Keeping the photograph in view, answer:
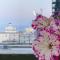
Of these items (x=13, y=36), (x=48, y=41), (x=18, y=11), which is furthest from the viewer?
(x=18, y=11)

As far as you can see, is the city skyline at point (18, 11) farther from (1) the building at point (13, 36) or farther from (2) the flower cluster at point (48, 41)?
(2) the flower cluster at point (48, 41)

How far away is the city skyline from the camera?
1669 millimetres

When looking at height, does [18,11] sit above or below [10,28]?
above

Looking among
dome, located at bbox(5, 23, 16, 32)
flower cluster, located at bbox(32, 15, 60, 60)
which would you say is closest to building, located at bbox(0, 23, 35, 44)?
dome, located at bbox(5, 23, 16, 32)

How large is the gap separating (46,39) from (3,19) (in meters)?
1.15

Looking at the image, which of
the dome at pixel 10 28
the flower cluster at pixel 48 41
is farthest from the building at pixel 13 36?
the flower cluster at pixel 48 41

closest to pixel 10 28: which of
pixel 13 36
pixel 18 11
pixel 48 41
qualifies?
pixel 13 36

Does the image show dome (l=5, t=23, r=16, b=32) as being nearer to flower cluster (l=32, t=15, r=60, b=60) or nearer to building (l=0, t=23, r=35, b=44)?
building (l=0, t=23, r=35, b=44)

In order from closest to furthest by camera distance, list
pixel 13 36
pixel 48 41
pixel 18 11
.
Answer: pixel 48 41 → pixel 13 36 → pixel 18 11

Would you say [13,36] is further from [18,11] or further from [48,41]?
[48,41]

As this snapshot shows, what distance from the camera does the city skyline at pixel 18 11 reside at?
1669 millimetres

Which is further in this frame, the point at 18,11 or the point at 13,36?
the point at 18,11

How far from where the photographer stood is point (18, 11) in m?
1.77

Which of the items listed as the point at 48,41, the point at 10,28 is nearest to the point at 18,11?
the point at 10,28
